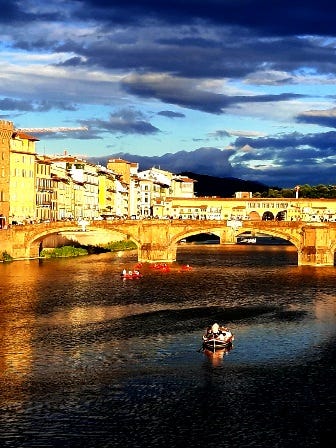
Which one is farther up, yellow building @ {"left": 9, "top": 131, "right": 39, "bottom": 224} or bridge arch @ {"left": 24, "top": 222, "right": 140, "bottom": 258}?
yellow building @ {"left": 9, "top": 131, "right": 39, "bottom": 224}

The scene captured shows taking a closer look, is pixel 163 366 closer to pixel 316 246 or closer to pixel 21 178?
pixel 316 246

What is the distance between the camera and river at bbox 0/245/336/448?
36656 mm

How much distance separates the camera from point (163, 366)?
1871 inches

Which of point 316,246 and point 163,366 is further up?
point 316,246

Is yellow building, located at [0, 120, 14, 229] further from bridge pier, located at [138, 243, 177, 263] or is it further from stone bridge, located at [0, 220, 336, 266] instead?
bridge pier, located at [138, 243, 177, 263]

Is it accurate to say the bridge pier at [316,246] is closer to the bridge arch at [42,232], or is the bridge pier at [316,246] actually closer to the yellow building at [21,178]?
the bridge arch at [42,232]

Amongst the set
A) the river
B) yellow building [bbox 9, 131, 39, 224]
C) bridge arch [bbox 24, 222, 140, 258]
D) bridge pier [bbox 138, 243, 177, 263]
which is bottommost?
the river

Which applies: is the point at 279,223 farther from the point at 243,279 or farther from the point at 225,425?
the point at 225,425

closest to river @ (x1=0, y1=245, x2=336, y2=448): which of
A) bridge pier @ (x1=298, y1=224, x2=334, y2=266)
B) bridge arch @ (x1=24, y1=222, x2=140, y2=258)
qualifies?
bridge pier @ (x1=298, y1=224, x2=334, y2=266)

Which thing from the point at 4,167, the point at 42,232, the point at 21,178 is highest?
the point at 4,167

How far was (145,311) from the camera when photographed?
68.9 metres

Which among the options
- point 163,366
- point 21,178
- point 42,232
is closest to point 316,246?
point 42,232

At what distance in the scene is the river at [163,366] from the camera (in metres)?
36.7

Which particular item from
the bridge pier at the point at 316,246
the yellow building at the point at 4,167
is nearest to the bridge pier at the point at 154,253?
the bridge pier at the point at 316,246
